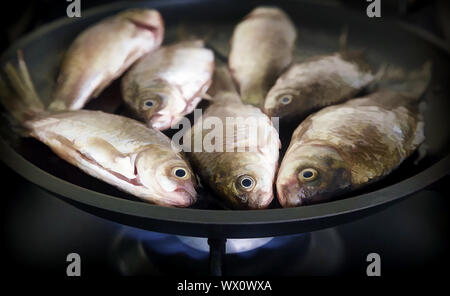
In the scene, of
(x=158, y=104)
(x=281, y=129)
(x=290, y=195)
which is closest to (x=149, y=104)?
(x=158, y=104)

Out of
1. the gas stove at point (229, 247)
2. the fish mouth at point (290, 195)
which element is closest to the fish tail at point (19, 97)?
the gas stove at point (229, 247)

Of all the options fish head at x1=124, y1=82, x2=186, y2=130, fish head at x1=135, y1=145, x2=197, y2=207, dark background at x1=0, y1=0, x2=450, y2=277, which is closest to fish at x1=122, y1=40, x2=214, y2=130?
fish head at x1=124, y1=82, x2=186, y2=130

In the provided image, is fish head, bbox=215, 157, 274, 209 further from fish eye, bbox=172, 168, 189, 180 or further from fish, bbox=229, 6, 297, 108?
fish, bbox=229, 6, 297, 108

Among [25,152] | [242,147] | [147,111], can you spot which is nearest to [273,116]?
[242,147]

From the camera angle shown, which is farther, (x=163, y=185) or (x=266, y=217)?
(x=163, y=185)

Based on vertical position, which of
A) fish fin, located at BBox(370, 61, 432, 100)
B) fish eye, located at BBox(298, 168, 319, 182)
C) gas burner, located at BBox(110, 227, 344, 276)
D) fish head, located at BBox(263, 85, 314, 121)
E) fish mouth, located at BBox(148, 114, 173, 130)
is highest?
fish fin, located at BBox(370, 61, 432, 100)

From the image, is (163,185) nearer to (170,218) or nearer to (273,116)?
(170,218)

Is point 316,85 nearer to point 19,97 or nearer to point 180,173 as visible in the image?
point 180,173
